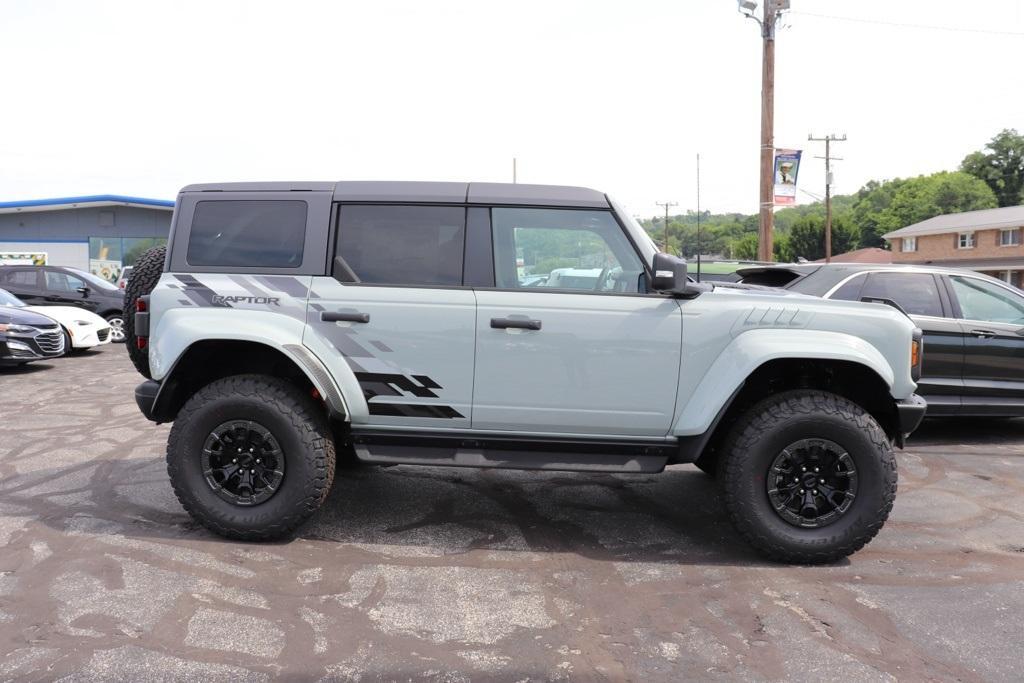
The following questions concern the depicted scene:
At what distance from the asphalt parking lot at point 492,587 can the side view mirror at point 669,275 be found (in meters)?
1.47

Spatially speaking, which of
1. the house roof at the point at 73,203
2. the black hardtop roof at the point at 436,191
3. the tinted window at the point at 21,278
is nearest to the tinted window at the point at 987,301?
the black hardtop roof at the point at 436,191

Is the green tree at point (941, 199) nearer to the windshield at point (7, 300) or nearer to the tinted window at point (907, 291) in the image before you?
the tinted window at point (907, 291)

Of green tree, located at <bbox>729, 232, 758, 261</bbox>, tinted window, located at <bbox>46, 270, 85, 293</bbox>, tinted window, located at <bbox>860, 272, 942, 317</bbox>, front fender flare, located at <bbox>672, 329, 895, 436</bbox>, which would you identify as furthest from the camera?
green tree, located at <bbox>729, 232, 758, 261</bbox>

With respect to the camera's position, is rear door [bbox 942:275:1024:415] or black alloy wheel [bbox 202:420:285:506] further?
rear door [bbox 942:275:1024:415]

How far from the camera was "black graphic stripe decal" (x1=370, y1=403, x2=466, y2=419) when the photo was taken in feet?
14.3

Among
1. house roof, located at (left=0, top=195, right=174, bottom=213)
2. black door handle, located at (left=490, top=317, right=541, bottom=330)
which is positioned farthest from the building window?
black door handle, located at (left=490, top=317, right=541, bottom=330)

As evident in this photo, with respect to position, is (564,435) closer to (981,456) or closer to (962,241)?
(981,456)

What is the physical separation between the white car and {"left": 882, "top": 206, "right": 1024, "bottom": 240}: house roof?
52.4m

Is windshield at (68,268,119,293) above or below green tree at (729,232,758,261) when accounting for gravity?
below

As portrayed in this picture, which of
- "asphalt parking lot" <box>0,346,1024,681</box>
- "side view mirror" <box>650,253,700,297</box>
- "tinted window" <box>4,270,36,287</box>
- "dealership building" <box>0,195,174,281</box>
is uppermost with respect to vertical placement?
"dealership building" <box>0,195,174,281</box>

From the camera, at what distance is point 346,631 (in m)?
3.39

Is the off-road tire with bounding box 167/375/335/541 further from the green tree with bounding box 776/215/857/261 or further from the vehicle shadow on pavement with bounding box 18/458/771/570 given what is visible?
the green tree with bounding box 776/215/857/261

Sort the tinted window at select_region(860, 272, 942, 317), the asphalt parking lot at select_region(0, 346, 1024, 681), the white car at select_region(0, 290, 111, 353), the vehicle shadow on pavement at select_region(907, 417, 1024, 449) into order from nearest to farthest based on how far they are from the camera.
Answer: the asphalt parking lot at select_region(0, 346, 1024, 681)
the tinted window at select_region(860, 272, 942, 317)
the vehicle shadow on pavement at select_region(907, 417, 1024, 449)
the white car at select_region(0, 290, 111, 353)

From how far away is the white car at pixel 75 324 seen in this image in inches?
512
